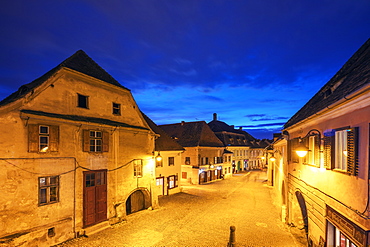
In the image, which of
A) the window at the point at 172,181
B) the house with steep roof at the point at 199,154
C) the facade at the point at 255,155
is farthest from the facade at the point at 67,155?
the facade at the point at 255,155

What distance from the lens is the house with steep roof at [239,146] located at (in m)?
43.8

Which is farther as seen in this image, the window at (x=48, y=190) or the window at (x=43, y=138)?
the window at (x=48, y=190)

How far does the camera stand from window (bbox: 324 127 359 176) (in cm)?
573

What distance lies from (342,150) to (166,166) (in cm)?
1885

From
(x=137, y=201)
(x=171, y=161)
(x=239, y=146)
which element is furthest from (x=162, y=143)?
(x=239, y=146)

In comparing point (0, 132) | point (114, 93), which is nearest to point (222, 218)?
point (114, 93)

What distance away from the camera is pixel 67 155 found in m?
12.1

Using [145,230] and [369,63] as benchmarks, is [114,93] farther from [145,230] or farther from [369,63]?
[369,63]

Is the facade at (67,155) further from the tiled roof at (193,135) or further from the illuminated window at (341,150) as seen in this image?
the tiled roof at (193,135)

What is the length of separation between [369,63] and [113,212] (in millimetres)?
15556

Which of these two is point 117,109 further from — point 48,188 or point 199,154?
point 199,154

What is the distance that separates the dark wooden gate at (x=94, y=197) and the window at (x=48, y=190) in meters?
1.62

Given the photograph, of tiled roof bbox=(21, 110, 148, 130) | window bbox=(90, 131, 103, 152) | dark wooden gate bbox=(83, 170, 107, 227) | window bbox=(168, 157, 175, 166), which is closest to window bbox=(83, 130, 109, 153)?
window bbox=(90, 131, 103, 152)

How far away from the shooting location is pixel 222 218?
15.9 metres
